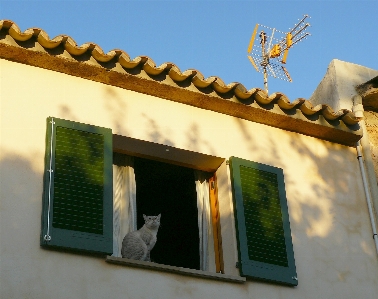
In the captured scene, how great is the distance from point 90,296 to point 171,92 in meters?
2.50

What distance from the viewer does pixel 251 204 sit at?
7.88 metres

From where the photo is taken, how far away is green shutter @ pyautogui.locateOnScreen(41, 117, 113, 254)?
21.9 feet

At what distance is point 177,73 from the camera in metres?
7.98

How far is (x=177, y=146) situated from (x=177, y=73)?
2.47 ft

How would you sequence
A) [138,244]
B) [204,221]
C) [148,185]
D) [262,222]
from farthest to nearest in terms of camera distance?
[148,185], [204,221], [262,222], [138,244]

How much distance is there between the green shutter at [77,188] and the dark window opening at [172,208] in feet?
4.81

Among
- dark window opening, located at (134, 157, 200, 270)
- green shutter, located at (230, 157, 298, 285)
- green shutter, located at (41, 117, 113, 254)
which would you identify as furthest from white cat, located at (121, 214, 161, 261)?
dark window opening, located at (134, 157, 200, 270)

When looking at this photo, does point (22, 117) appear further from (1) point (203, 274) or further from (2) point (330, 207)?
(2) point (330, 207)

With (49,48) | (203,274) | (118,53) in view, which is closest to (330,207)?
(203,274)

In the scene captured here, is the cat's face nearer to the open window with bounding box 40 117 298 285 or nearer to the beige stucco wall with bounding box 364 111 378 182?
the open window with bounding box 40 117 298 285

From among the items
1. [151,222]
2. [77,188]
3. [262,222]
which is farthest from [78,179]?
[262,222]

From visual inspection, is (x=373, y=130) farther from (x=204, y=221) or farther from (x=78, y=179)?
(x=78, y=179)

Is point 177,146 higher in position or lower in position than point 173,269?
higher

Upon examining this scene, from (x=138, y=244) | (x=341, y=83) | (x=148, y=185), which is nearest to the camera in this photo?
(x=138, y=244)
